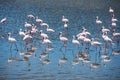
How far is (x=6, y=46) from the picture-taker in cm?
2083

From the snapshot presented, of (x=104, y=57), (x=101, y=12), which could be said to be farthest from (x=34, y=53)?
(x=101, y=12)

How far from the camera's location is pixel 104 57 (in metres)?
19.9

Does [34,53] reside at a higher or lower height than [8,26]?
lower

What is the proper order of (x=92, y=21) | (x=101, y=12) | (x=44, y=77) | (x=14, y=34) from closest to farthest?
1. (x=44, y=77)
2. (x=14, y=34)
3. (x=92, y=21)
4. (x=101, y=12)

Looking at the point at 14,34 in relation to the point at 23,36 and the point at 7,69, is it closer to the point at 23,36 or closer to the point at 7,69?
the point at 23,36

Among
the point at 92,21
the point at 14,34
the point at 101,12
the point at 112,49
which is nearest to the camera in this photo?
the point at 112,49

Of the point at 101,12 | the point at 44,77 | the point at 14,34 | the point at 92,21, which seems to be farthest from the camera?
the point at 101,12

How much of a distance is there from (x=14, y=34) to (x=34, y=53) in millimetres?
4336

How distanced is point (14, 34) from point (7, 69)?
22.8 ft

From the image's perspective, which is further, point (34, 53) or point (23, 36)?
point (23, 36)

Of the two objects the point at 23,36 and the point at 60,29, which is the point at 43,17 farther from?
the point at 23,36

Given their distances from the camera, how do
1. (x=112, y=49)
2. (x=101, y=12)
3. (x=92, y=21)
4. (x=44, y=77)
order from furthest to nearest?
(x=101, y=12)
(x=92, y=21)
(x=112, y=49)
(x=44, y=77)

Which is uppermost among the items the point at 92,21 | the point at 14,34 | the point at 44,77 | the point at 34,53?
the point at 92,21

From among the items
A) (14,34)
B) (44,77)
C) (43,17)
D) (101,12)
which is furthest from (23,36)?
(101,12)
